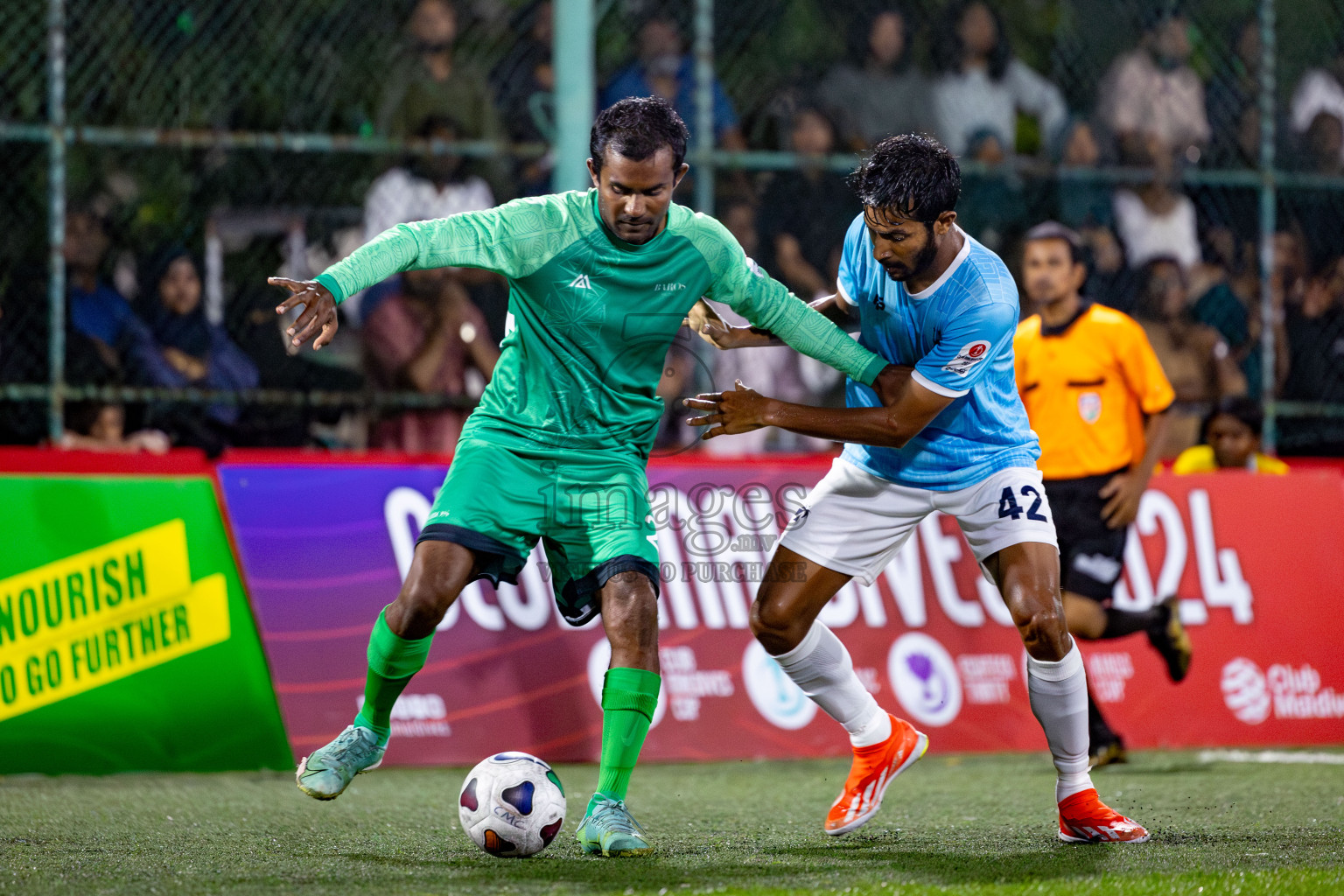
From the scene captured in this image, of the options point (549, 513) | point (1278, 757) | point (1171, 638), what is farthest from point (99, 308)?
point (1278, 757)

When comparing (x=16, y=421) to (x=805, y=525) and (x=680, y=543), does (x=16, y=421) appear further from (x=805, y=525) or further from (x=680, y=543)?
(x=805, y=525)

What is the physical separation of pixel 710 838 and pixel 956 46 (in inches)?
234

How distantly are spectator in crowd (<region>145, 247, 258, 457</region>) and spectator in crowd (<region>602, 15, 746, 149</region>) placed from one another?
2340 mm

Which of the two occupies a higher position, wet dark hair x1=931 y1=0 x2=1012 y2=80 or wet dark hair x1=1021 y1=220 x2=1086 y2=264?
wet dark hair x1=931 y1=0 x2=1012 y2=80

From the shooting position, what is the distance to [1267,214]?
9156mm

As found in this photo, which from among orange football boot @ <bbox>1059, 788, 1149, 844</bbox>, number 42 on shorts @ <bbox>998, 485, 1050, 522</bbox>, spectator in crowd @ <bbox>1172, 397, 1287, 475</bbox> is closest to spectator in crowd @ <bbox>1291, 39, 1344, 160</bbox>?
spectator in crowd @ <bbox>1172, 397, 1287, 475</bbox>

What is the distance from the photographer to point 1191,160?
9312mm

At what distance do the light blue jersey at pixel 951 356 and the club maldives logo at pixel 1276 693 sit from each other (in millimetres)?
3296

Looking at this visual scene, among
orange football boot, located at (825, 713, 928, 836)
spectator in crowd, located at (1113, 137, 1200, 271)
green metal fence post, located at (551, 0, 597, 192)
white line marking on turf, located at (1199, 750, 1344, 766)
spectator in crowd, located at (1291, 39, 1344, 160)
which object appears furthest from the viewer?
spectator in crowd, located at (1291, 39, 1344, 160)

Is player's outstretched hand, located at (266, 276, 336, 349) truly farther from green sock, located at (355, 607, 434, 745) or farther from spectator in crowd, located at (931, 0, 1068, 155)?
spectator in crowd, located at (931, 0, 1068, 155)

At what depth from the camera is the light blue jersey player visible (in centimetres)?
473

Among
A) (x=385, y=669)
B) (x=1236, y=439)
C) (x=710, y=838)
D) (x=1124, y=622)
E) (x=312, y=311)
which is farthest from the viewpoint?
(x=1236, y=439)

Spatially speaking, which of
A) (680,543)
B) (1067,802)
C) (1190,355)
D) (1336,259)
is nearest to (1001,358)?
(1067,802)

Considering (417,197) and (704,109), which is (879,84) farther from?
(417,197)
